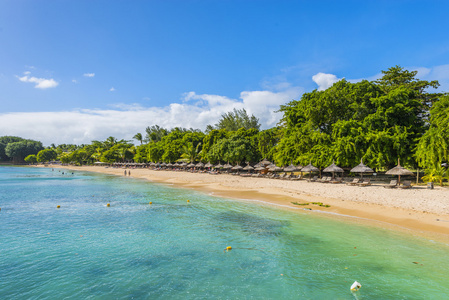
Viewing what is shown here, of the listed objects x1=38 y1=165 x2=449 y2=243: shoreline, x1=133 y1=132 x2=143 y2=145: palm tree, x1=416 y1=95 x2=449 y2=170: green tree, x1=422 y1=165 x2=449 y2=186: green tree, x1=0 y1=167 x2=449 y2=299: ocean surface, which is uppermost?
x1=133 y1=132 x2=143 y2=145: palm tree

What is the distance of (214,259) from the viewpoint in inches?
352

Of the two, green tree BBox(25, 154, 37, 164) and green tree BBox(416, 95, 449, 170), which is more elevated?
green tree BBox(416, 95, 449, 170)

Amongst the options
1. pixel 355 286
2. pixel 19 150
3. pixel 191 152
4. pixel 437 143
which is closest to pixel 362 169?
pixel 437 143

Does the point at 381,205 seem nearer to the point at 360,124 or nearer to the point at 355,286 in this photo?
the point at 355,286

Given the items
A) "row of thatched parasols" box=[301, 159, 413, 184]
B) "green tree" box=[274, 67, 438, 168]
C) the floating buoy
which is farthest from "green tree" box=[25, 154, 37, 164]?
the floating buoy

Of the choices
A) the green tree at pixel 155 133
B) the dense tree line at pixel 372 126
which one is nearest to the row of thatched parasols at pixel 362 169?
the dense tree line at pixel 372 126

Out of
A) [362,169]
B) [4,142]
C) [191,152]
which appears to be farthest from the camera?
[4,142]

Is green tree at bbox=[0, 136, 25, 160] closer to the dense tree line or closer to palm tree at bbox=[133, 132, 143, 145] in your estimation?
palm tree at bbox=[133, 132, 143, 145]

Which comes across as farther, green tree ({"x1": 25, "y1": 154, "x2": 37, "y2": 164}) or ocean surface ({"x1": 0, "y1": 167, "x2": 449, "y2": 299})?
green tree ({"x1": 25, "y1": 154, "x2": 37, "y2": 164})

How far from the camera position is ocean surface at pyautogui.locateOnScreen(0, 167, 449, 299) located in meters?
6.92

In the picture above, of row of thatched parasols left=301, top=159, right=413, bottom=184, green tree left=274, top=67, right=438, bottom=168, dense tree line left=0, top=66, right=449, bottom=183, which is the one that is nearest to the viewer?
row of thatched parasols left=301, top=159, right=413, bottom=184

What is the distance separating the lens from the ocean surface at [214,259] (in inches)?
272

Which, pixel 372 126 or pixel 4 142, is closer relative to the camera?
pixel 372 126

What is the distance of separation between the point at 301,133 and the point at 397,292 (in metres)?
26.4
